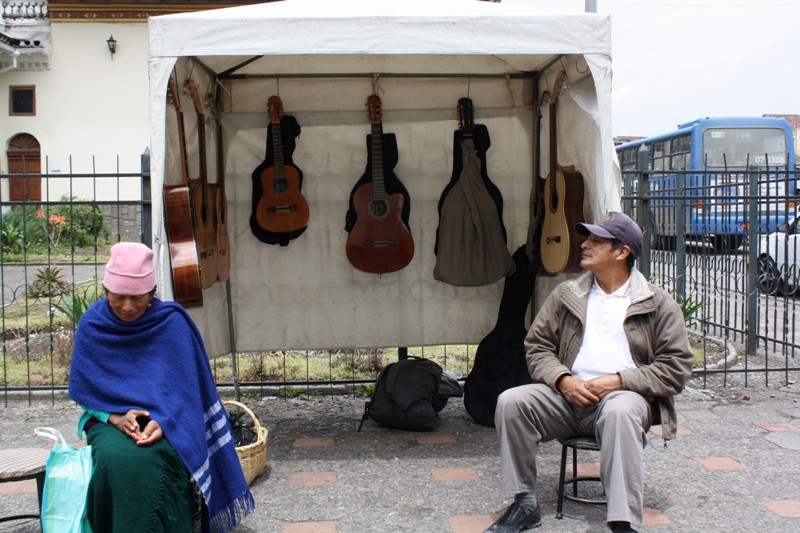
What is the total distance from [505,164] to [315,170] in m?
Result: 1.33

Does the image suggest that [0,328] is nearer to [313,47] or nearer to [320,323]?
[320,323]

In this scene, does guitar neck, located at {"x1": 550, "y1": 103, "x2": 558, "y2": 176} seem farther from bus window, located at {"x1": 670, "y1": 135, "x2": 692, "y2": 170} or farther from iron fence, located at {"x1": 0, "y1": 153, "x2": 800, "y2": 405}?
bus window, located at {"x1": 670, "y1": 135, "x2": 692, "y2": 170}

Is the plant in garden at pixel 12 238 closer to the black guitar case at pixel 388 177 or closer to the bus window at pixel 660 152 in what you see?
the black guitar case at pixel 388 177

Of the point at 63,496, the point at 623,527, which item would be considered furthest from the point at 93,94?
the point at 623,527

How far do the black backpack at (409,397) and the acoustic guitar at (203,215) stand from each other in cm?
128

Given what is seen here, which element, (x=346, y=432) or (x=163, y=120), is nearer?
(x=163, y=120)

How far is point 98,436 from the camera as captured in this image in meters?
2.87

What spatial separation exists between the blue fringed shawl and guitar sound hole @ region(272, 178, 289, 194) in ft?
7.15

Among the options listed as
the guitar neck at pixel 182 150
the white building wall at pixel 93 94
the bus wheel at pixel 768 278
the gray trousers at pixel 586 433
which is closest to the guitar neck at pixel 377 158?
the guitar neck at pixel 182 150

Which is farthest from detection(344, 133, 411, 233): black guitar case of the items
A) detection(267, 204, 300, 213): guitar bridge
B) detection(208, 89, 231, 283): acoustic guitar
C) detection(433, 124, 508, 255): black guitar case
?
detection(208, 89, 231, 283): acoustic guitar

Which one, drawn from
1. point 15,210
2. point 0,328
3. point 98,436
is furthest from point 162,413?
point 15,210

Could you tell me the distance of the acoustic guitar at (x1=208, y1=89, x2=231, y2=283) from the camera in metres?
4.86

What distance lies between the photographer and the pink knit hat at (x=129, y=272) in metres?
2.91

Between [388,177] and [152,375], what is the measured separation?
2617 mm
